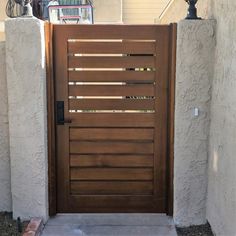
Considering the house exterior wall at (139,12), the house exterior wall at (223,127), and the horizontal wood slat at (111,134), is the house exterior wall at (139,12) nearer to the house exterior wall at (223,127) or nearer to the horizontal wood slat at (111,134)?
the house exterior wall at (223,127)

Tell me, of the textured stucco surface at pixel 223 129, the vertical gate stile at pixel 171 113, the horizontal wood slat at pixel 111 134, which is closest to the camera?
the textured stucco surface at pixel 223 129

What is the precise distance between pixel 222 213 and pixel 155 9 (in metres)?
7.04

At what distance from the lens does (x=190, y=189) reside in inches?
164

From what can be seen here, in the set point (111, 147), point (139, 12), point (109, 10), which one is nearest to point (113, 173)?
point (111, 147)

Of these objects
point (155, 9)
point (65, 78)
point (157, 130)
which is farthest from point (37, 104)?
point (155, 9)

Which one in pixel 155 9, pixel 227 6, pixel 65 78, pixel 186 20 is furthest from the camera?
pixel 155 9

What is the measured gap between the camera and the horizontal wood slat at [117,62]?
13.7ft

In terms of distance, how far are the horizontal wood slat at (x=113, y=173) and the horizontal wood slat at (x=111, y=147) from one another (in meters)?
0.20

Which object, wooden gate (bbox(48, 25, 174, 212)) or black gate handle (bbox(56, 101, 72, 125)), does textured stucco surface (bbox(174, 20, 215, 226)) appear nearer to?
wooden gate (bbox(48, 25, 174, 212))

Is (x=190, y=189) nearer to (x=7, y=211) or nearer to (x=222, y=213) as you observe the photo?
(x=222, y=213)

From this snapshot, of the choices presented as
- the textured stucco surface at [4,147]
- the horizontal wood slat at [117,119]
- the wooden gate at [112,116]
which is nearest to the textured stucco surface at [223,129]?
the wooden gate at [112,116]

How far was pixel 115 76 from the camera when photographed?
420cm

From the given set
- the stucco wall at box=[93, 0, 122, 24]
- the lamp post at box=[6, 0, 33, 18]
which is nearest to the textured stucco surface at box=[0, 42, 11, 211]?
the lamp post at box=[6, 0, 33, 18]

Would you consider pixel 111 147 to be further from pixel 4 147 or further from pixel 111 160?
pixel 4 147
